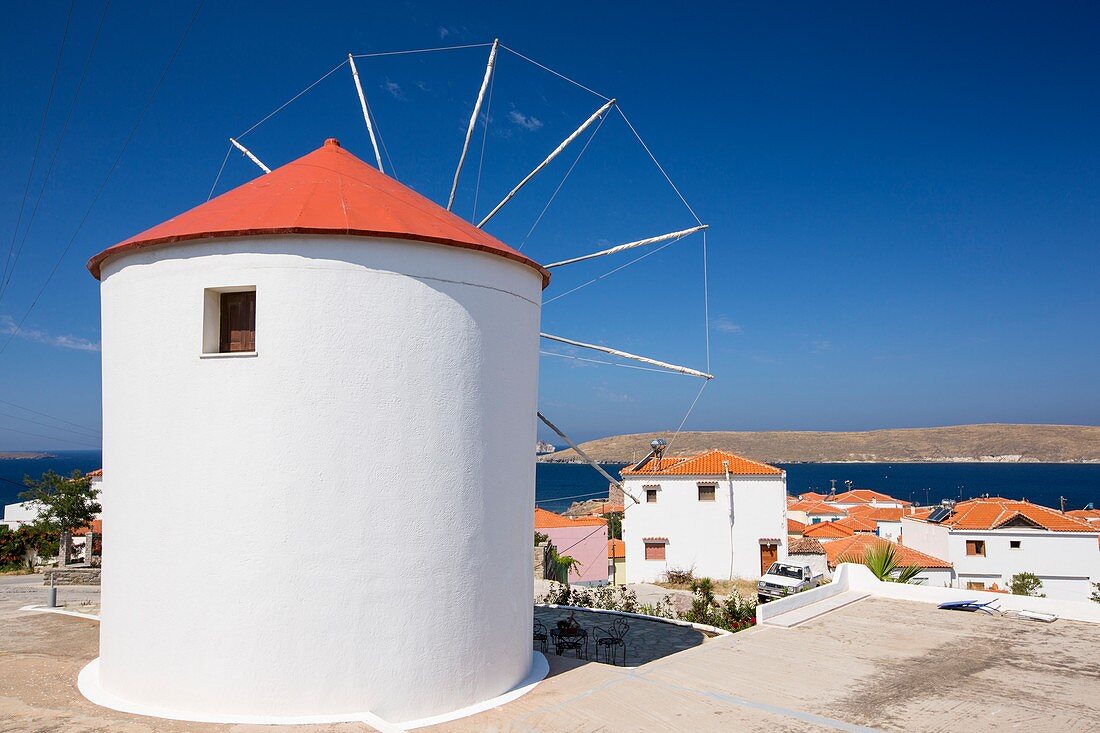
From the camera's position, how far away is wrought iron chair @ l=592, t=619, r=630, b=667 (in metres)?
12.6

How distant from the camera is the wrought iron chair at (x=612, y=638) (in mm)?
12609

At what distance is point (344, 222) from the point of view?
26.3 feet

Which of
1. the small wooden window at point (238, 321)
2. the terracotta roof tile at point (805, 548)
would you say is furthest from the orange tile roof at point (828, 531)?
the small wooden window at point (238, 321)

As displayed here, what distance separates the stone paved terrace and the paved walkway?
120 cm

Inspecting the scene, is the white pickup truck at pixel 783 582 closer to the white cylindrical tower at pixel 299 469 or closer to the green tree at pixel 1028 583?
the green tree at pixel 1028 583

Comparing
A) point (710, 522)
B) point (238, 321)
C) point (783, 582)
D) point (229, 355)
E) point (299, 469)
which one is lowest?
point (783, 582)

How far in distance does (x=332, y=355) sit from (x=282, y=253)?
3.90 feet

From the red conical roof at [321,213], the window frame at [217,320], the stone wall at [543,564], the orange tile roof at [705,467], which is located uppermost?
the red conical roof at [321,213]

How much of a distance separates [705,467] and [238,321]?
A: 86.8ft

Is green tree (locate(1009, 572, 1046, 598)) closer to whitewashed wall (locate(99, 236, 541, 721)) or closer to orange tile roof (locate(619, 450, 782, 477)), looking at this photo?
orange tile roof (locate(619, 450, 782, 477))

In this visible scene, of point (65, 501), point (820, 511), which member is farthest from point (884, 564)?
point (820, 511)

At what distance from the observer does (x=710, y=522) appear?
3153 cm

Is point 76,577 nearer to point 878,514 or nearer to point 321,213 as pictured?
point 321,213

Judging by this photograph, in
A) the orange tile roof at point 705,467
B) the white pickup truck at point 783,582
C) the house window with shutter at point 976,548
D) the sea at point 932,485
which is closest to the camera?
the white pickup truck at point 783,582
